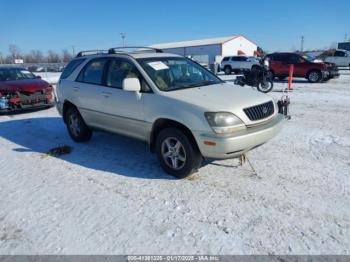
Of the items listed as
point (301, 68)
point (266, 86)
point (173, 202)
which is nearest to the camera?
point (173, 202)

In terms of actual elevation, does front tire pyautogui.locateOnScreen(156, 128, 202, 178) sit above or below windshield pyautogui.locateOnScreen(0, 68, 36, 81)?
below

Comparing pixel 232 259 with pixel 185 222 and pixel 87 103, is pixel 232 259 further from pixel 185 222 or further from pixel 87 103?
pixel 87 103

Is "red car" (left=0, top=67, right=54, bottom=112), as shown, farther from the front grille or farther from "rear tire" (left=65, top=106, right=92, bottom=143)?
the front grille

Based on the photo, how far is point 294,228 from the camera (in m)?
3.01

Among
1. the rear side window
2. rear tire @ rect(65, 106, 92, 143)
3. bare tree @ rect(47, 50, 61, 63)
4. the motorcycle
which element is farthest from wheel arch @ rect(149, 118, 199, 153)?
bare tree @ rect(47, 50, 61, 63)

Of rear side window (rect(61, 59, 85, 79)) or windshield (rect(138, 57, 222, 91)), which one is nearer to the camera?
windshield (rect(138, 57, 222, 91))

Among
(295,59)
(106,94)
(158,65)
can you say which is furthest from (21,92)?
(295,59)

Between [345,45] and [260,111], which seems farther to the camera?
[345,45]

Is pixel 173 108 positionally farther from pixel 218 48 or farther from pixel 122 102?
pixel 218 48

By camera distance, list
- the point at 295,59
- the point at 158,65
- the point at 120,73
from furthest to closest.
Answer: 1. the point at 295,59
2. the point at 120,73
3. the point at 158,65

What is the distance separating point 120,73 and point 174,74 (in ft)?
3.12

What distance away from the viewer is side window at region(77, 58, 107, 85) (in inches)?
212

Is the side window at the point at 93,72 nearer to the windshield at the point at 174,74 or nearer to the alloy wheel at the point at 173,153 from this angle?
the windshield at the point at 174,74

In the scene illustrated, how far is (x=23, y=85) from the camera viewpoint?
959 centimetres
